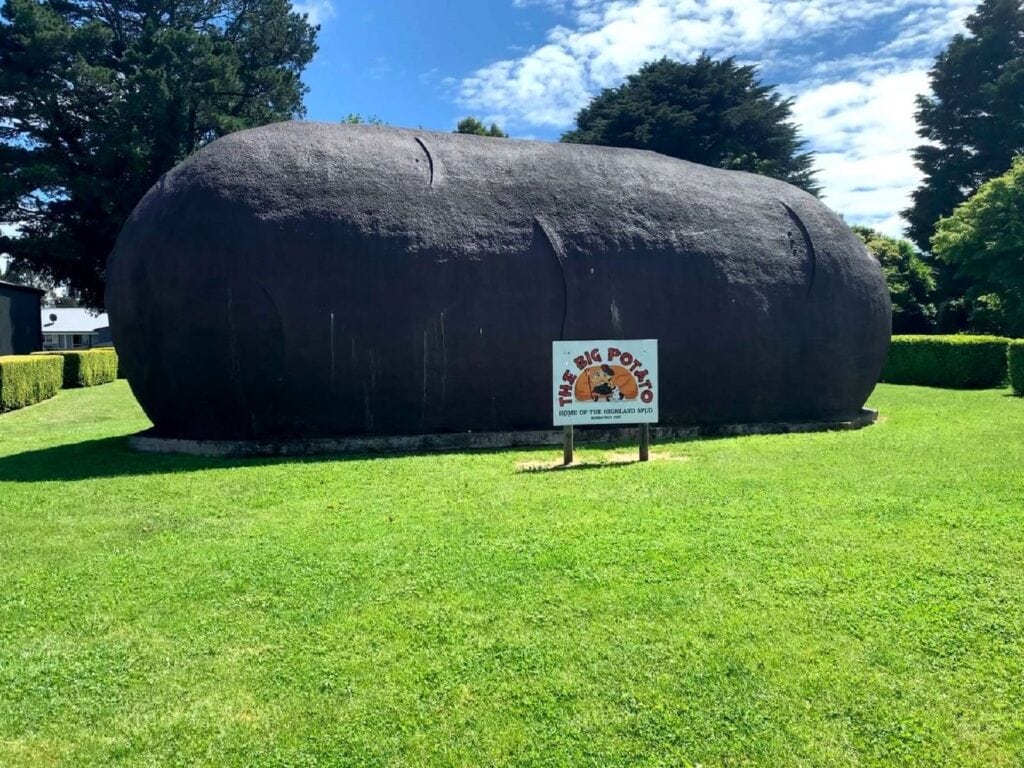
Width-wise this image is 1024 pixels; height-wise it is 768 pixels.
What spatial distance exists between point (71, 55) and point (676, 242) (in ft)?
90.6

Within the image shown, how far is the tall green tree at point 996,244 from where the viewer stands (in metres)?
23.8

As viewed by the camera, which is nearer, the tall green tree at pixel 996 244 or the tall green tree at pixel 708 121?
the tall green tree at pixel 996 244

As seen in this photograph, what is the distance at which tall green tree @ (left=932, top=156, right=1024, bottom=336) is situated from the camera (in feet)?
78.2

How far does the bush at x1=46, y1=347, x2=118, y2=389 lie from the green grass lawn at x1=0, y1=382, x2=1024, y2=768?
19.5 m

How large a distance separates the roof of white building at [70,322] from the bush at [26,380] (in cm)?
2890

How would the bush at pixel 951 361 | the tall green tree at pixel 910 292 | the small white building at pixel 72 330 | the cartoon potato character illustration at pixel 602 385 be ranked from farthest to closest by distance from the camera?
1. the small white building at pixel 72 330
2. the tall green tree at pixel 910 292
3. the bush at pixel 951 361
4. the cartoon potato character illustration at pixel 602 385

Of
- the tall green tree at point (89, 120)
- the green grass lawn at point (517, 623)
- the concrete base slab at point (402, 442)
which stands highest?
the tall green tree at point (89, 120)

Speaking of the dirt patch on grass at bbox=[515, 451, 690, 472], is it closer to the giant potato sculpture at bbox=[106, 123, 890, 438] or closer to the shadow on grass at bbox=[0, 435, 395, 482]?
the giant potato sculpture at bbox=[106, 123, 890, 438]

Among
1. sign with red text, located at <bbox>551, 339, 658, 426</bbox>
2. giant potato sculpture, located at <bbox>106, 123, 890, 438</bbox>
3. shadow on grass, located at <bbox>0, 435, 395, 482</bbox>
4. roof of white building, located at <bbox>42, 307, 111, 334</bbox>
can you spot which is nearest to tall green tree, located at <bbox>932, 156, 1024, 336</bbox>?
giant potato sculpture, located at <bbox>106, 123, 890, 438</bbox>

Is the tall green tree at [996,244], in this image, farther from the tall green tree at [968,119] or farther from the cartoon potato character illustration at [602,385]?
the cartoon potato character illustration at [602,385]

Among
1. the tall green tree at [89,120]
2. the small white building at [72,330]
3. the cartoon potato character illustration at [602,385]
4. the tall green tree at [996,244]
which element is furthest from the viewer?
the small white building at [72,330]

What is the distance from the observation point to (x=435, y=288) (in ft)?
32.8

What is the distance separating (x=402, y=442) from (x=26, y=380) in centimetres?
1412

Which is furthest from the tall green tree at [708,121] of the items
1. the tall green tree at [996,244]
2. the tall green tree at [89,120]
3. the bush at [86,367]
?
the bush at [86,367]
